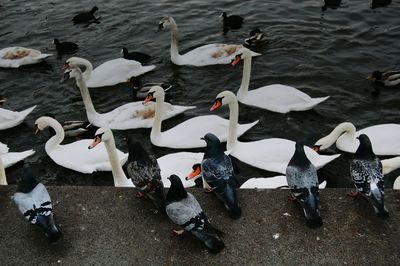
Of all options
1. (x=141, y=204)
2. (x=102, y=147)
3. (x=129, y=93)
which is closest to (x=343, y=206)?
(x=141, y=204)

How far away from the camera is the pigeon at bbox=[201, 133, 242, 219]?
552cm

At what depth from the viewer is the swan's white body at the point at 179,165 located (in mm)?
8320

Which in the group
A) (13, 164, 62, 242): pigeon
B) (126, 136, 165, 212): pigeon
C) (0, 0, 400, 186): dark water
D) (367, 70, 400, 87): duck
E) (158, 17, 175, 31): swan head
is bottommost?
(0, 0, 400, 186): dark water

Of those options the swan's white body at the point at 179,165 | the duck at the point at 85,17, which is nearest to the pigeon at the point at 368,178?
the swan's white body at the point at 179,165

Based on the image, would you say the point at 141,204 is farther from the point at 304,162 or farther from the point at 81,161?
the point at 81,161

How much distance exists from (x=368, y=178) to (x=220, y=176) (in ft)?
5.23

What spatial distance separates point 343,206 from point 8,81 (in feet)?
35.3

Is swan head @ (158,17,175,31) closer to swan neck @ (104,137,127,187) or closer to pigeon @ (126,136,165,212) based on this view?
swan neck @ (104,137,127,187)

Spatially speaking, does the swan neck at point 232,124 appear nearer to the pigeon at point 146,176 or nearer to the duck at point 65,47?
the pigeon at point 146,176

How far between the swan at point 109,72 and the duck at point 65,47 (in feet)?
6.70

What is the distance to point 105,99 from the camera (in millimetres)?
12703

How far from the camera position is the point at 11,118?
36.4 ft

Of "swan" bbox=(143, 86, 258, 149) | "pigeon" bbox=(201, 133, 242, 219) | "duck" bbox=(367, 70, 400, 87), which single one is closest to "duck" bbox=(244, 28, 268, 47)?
"duck" bbox=(367, 70, 400, 87)

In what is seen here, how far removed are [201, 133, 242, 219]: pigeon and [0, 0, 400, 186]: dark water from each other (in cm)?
320
